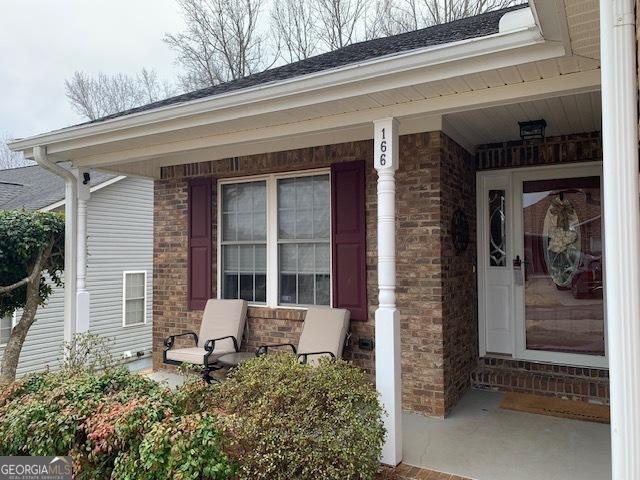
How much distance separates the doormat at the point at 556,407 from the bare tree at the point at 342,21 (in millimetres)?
10862

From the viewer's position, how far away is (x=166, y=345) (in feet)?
18.4

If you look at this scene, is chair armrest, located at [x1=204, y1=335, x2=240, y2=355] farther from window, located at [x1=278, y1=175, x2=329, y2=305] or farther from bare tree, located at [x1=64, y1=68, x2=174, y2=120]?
bare tree, located at [x1=64, y1=68, x2=174, y2=120]

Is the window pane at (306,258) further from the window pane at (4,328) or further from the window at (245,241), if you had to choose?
the window pane at (4,328)

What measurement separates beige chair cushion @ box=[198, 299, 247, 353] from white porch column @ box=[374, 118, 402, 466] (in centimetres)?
242

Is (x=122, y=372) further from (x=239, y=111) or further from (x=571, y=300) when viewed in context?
(x=571, y=300)

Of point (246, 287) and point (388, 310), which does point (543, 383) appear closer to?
point (388, 310)

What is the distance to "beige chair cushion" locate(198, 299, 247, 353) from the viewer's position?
211 inches

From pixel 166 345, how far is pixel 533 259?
424 centimetres

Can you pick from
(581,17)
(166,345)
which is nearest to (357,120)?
(581,17)

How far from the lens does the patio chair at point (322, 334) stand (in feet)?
15.0

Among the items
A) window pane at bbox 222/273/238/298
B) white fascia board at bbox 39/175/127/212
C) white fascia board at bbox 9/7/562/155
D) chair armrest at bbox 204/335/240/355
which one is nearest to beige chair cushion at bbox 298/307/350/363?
chair armrest at bbox 204/335/240/355

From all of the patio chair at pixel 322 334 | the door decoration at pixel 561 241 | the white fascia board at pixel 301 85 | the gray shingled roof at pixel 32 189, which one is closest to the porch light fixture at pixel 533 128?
the door decoration at pixel 561 241

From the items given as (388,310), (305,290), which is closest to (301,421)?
(388,310)

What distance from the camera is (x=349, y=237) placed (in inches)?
192
